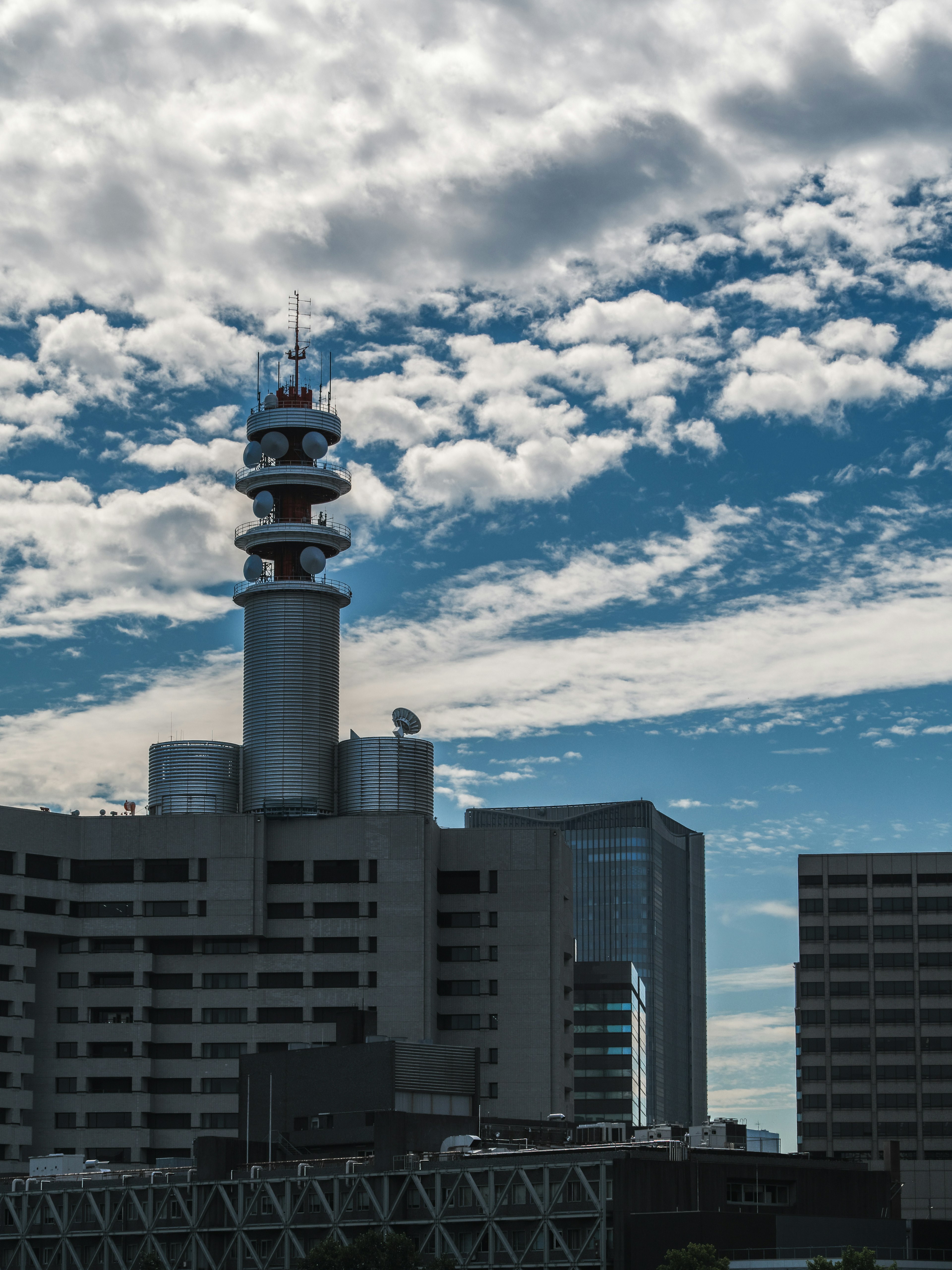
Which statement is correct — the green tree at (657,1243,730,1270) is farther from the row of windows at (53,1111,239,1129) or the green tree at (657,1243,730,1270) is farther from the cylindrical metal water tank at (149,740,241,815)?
the cylindrical metal water tank at (149,740,241,815)

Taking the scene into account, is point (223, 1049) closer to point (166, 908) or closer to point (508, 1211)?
point (166, 908)

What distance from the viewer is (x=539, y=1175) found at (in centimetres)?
10456

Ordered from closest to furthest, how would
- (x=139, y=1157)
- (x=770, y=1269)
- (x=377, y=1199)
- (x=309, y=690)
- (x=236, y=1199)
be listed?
(x=770, y=1269) → (x=377, y=1199) → (x=236, y=1199) → (x=139, y=1157) → (x=309, y=690)

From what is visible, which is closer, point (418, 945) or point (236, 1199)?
point (236, 1199)

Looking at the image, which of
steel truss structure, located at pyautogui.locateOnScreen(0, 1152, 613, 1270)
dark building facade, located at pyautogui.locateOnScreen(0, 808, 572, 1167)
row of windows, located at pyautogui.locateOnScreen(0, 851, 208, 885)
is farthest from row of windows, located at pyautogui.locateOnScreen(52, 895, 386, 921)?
steel truss structure, located at pyautogui.locateOnScreen(0, 1152, 613, 1270)

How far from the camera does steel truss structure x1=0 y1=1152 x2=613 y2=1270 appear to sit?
103000 mm

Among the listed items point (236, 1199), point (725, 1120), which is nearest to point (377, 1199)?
point (236, 1199)

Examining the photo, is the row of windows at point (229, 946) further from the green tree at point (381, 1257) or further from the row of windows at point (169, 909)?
the green tree at point (381, 1257)

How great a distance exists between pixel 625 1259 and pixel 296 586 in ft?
348

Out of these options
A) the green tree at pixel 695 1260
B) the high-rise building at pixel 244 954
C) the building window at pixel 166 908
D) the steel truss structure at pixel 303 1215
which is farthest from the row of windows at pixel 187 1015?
the green tree at pixel 695 1260

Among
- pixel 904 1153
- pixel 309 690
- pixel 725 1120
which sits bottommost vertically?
pixel 904 1153

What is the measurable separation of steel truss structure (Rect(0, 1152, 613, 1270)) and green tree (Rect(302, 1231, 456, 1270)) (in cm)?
210

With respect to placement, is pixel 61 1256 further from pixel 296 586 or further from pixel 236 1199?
pixel 296 586

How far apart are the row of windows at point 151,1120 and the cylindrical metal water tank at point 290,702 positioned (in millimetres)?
31412
